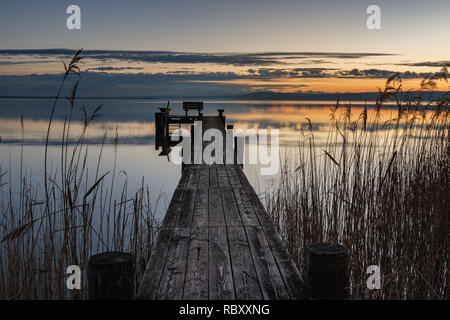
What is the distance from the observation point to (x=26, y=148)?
52.2ft

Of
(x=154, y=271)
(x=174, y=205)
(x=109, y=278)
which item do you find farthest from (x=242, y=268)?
(x=174, y=205)

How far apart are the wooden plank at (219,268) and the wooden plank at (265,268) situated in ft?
0.63

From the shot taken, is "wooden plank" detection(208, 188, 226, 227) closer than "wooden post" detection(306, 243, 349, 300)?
No

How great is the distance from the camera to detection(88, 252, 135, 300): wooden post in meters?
1.98

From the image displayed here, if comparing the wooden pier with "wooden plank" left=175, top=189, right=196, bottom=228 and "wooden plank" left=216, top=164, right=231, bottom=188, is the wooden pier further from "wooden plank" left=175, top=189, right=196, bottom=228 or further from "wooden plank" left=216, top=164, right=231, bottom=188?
"wooden plank" left=216, top=164, right=231, bottom=188

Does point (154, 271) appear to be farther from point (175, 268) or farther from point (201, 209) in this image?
point (201, 209)

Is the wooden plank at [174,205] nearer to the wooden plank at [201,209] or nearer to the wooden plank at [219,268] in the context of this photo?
the wooden plank at [201,209]

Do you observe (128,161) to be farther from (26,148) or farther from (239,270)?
(239,270)

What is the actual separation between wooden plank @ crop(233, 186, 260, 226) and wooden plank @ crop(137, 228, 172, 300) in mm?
818

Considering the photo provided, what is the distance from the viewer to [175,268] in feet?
8.91

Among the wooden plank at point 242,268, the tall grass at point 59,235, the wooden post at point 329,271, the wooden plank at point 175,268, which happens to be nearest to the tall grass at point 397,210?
the wooden plank at point 242,268

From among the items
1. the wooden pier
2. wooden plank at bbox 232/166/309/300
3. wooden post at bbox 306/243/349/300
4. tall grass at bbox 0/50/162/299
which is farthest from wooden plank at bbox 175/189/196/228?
wooden post at bbox 306/243/349/300

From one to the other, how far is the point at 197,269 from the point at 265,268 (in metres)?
0.46
